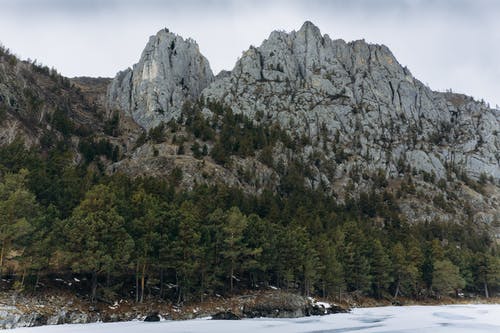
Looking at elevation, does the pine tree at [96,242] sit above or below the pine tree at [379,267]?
above

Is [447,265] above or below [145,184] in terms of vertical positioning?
below

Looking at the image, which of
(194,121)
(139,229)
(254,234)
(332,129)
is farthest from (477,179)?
(139,229)

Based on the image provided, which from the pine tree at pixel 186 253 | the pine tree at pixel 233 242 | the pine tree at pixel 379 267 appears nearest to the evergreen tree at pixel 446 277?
the pine tree at pixel 379 267

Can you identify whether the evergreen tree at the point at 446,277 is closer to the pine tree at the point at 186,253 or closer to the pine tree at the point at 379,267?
the pine tree at the point at 379,267

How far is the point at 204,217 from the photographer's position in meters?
62.0

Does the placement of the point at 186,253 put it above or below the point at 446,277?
above

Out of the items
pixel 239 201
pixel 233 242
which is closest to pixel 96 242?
pixel 233 242

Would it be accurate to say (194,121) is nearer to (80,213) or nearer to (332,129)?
(332,129)

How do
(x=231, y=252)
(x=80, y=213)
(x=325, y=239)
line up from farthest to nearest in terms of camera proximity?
1. (x=325, y=239)
2. (x=231, y=252)
3. (x=80, y=213)

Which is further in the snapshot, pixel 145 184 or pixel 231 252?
pixel 145 184

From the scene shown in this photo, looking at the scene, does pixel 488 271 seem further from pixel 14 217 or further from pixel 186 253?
pixel 14 217

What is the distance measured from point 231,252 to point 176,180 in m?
59.0

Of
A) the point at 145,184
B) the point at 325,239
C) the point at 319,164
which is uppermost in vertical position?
the point at 319,164

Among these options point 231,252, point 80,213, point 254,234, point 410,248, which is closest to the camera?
point 80,213
